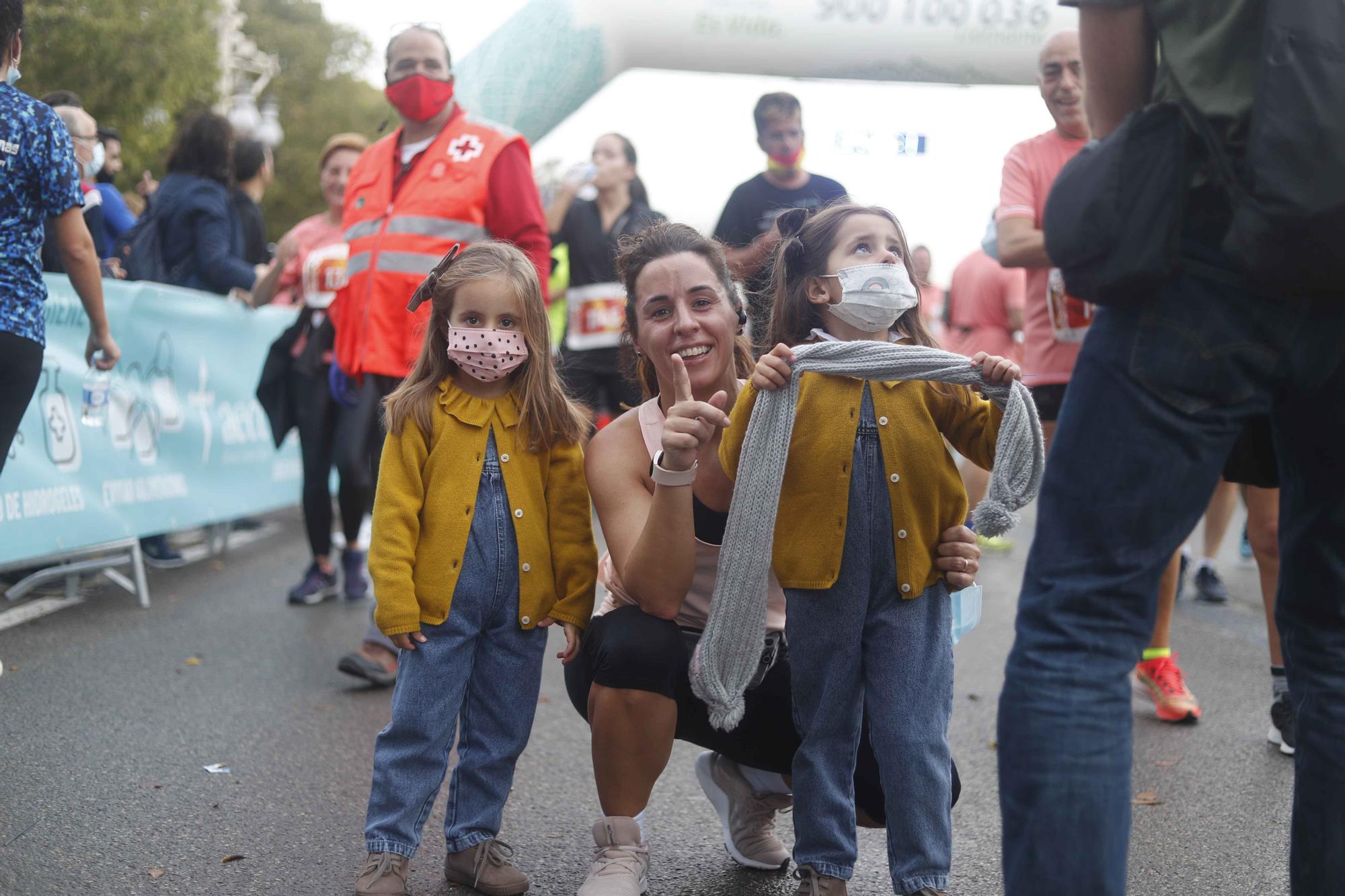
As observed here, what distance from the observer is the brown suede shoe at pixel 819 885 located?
2.47 m

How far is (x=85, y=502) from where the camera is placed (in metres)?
5.72

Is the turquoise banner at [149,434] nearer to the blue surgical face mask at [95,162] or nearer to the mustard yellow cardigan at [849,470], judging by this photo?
the blue surgical face mask at [95,162]

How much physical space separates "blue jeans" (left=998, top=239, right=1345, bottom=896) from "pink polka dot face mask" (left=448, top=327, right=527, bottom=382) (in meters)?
1.43

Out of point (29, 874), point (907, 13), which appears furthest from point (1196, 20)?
point (907, 13)

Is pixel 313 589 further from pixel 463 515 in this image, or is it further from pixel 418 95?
pixel 463 515

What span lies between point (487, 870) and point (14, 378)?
2.15 metres

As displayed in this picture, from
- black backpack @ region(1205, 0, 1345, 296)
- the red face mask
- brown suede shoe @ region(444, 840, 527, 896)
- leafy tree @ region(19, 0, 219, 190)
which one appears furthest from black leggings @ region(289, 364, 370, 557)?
leafy tree @ region(19, 0, 219, 190)

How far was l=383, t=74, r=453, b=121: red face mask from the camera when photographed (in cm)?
468

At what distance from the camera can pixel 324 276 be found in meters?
6.03

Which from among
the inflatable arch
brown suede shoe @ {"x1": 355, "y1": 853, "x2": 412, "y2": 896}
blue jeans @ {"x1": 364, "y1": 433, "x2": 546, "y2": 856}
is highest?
the inflatable arch

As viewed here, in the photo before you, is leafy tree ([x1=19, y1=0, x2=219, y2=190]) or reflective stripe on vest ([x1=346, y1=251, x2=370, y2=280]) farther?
leafy tree ([x1=19, y1=0, x2=219, y2=190])

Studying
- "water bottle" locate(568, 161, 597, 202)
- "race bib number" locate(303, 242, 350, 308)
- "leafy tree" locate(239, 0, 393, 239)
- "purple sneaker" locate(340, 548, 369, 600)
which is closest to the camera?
"race bib number" locate(303, 242, 350, 308)

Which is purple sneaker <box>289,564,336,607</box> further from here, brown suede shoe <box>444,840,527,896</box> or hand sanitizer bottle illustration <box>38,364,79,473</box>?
brown suede shoe <box>444,840,527,896</box>

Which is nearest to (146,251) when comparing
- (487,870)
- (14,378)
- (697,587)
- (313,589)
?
(313,589)
